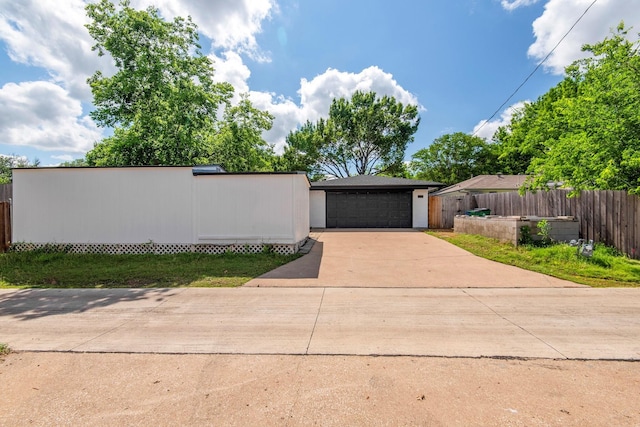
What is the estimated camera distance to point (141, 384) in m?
2.49

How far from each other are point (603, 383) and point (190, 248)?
9.02m

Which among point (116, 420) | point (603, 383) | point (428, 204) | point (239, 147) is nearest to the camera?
point (116, 420)

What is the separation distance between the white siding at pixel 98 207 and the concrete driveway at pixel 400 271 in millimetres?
4217

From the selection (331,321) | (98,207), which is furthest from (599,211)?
(98,207)

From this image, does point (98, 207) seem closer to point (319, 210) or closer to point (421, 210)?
point (319, 210)

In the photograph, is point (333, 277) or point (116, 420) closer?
point (116, 420)

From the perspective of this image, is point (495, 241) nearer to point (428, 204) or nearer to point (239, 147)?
point (428, 204)

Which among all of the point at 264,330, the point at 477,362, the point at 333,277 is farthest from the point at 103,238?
the point at 477,362

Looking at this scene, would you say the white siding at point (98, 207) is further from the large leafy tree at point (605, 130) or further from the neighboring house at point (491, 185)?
the neighboring house at point (491, 185)

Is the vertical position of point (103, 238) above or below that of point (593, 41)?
below

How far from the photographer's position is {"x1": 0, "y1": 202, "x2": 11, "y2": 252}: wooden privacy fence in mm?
9039

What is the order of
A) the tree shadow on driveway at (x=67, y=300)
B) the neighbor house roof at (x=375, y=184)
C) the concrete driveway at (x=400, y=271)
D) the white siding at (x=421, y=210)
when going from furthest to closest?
the white siding at (x=421, y=210), the neighbor house roof at (x=375, y=184), the concrete driveway at (x=400, y=271), the tree shadow on driveway at (x=67, y=300)

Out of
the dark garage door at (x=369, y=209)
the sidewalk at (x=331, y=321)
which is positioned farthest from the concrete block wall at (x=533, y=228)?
the dark garage door at (x=369, y=209)

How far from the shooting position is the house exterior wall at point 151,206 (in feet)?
29.1
